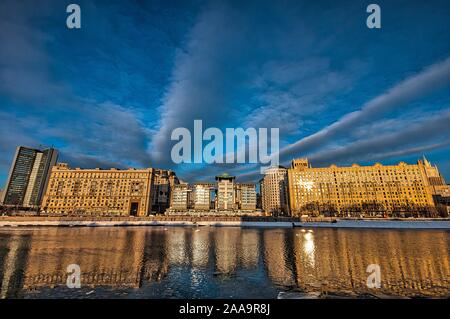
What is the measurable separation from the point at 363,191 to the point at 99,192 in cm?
19760

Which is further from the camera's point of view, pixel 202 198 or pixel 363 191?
pixel 202 198

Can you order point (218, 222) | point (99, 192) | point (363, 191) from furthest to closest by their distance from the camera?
point (363, 191) → point (99, 192) → point (218, 222)

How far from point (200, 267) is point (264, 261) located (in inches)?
326

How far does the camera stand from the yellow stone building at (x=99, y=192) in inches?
6068

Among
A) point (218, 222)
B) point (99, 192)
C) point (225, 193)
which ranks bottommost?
point (218, 222)

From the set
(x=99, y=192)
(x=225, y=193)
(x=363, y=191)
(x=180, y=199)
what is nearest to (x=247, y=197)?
(x=225, y=193)

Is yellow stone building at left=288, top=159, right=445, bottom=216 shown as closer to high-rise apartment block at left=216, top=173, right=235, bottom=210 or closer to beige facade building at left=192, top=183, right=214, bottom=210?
high-rise apartment block at left=216, top=173, right=235, bottom=210

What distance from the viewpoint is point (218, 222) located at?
116875 mm

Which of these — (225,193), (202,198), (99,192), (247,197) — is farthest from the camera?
(202,198)

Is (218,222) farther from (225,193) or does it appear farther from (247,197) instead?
(247,197)

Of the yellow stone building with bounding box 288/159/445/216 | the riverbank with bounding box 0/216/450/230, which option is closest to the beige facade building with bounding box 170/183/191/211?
the riverbank with bounding box 0/216/450/230

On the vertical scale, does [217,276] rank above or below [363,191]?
below
